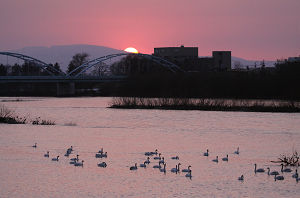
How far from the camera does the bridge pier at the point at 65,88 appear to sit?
125m

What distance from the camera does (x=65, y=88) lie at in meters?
130

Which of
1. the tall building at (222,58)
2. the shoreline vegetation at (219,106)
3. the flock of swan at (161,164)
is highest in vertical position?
the tall building at (222,58)

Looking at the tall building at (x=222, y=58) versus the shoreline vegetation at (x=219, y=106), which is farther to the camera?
the tall building at (x=222, y=58)

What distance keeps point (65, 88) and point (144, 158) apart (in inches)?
4202

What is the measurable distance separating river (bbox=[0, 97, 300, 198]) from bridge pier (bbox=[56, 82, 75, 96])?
80.7m

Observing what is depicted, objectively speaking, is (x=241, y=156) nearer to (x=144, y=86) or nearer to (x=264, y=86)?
(x=264, y=86)

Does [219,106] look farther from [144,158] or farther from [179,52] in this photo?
[179,52]

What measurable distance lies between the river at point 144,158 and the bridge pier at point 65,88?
8071 centimetres

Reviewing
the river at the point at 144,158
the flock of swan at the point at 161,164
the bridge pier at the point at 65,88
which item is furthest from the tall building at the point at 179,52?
the flock of swan at the point at 161,164

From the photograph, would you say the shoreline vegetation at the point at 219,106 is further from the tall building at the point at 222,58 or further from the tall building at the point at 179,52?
the tall building at the point at 179,52

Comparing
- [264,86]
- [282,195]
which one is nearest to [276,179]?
[282,195]

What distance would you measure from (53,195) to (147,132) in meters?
20.2

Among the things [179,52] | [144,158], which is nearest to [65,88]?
[179,52]

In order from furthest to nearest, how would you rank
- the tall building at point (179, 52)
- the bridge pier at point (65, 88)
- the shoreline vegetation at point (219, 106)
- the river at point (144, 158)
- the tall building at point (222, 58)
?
the tall building at point (179, 52), the tall building at point (222, 58), the bridge pier at point (65, 88), the shoreline vegetation at point (219, 106), the river at point (144, 158)
